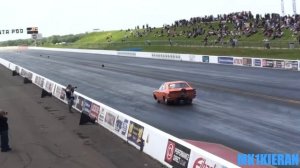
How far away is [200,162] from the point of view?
38.3ft

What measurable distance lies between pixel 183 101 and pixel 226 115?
484 centimetres

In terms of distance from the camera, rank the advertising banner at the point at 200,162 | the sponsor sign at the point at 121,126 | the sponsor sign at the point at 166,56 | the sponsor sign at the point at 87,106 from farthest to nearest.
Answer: the sponsor sign at the point at 166,56
the sponsor sign at the point at 87,106
the sponsor sign at the point at 121,126
the advertising banner at the point at 200,162

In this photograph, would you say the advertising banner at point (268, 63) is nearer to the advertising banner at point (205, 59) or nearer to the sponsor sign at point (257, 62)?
the sponsor sign at point (257, 62)

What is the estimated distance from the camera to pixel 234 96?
28609mm

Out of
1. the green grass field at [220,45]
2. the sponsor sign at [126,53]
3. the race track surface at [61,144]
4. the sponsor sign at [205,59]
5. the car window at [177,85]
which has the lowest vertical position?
the race track surface at [61,144]

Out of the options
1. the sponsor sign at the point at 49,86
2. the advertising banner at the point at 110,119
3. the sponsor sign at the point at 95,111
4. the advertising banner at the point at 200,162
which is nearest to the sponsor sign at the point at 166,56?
the sponsor sign at the point at 49,86

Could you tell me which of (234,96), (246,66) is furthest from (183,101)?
(246,66)

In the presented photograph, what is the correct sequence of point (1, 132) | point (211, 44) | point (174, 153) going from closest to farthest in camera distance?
point (174, 153) < point (1, 132) < point (211, 44)

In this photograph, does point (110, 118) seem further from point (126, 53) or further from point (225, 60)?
point (126, 53)

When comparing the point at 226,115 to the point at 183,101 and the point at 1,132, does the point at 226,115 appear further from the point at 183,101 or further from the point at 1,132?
the point at 1,132

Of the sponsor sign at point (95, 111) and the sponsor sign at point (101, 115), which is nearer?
the sponsor sign at point (101, 115)

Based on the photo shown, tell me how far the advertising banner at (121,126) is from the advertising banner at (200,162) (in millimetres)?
6325

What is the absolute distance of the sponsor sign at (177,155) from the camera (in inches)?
498

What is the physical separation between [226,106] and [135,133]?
933 cm
